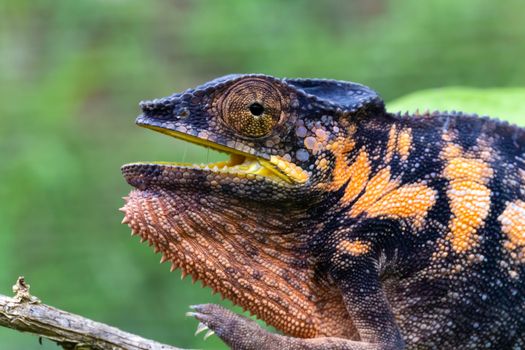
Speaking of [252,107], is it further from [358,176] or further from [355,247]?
[355,247]

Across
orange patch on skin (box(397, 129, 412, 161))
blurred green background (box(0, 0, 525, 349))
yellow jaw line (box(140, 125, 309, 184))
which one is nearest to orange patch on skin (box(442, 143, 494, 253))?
orange patch on skin (box(397, 129, 412, 161))

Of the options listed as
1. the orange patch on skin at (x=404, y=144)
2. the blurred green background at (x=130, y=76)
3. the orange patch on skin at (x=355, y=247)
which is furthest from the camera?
the blurred green background at (x=130, y=76)

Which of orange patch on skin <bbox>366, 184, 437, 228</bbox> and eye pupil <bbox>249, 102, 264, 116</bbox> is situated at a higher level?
eye pupil <bbox>249, 102, 264, 116</bbox>

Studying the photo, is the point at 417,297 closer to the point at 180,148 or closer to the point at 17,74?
the point at 180,148

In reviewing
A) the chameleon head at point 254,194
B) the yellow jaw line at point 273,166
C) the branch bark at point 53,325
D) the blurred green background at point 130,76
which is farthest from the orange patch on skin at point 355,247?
the blurred green background at point 130,76

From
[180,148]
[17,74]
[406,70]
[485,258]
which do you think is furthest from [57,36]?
[485,258]

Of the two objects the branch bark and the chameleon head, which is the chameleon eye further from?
the branch bark

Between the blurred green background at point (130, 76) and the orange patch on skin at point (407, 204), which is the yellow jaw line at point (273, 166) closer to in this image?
the orange patch on skin at point (407, 204)
